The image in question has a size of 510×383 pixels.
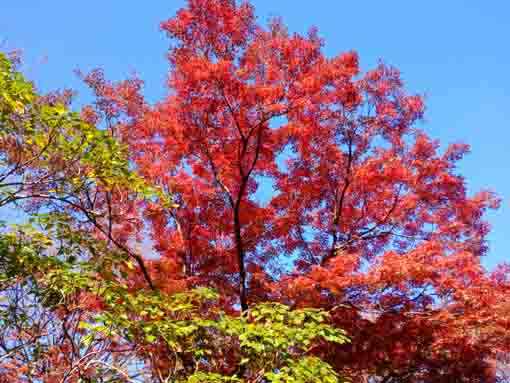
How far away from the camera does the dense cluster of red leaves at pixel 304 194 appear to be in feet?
31.4

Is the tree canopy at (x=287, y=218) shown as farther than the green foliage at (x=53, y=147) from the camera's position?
Yes

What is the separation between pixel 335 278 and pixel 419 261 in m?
1.50

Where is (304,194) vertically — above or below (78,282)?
above

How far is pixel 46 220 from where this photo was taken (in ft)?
20.1

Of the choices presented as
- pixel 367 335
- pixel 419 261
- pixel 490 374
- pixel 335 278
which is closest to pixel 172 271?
pixel 335 278

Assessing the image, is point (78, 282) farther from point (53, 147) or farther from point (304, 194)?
point (304, 194)

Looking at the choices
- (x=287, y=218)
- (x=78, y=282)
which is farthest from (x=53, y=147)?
(x=287, y=218)

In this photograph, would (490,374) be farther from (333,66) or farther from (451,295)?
(333,66)

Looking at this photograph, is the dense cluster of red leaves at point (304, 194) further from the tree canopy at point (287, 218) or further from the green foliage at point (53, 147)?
the green foliage at point (53, 147)

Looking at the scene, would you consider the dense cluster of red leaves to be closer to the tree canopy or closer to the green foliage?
the tree canopy

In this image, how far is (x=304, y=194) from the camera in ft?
36.5

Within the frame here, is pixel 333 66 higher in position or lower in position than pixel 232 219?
higher

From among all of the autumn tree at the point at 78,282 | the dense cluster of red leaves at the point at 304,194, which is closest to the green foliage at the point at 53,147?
the autumn tree at the point at 78,282

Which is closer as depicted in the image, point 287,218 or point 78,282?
point 78,282
